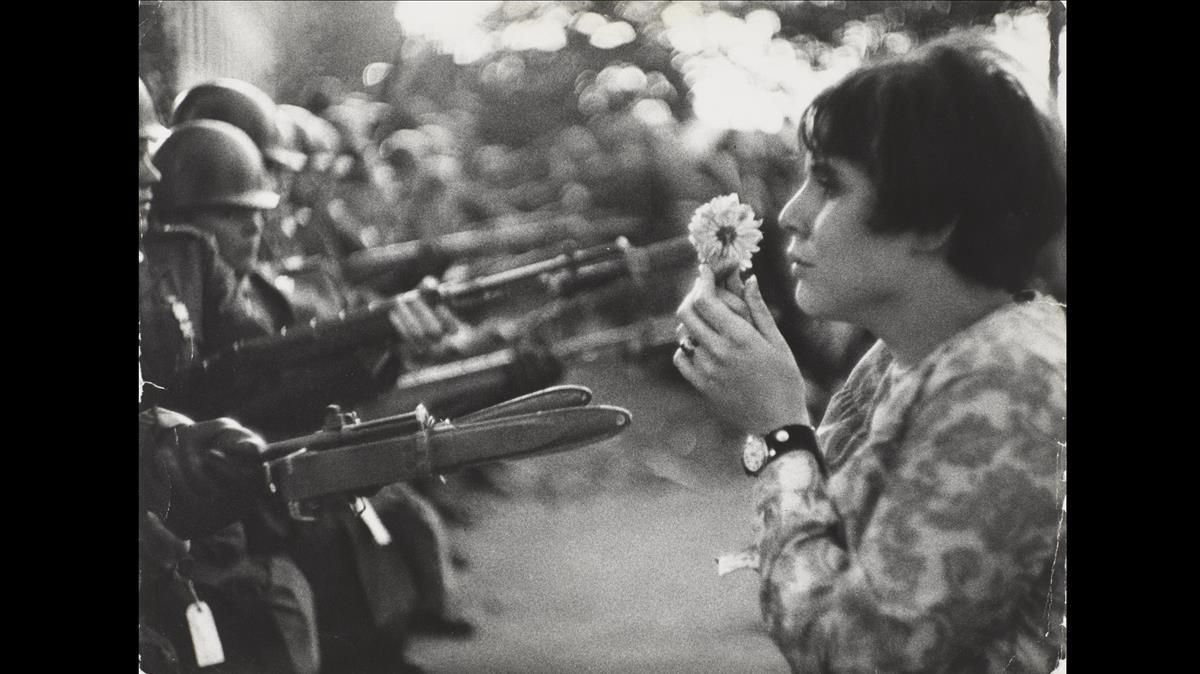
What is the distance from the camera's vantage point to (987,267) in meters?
2.58

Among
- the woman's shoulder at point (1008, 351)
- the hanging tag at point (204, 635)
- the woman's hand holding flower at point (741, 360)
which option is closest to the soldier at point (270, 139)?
the hanging tag at point (204, 635)

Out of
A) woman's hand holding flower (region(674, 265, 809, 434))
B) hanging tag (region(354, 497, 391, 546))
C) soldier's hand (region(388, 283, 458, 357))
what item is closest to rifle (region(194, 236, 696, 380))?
soldier's hand (region(388, 283, 458, 357))

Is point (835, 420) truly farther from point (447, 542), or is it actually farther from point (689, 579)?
point (447, 542)

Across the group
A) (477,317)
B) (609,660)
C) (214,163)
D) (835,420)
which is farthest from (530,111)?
(609,660)

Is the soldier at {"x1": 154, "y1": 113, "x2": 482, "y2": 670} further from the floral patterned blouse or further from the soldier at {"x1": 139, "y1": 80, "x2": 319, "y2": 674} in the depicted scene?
the floral patterned blouse

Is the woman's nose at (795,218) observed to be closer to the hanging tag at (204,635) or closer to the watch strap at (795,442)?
the watch strap at (795,442)

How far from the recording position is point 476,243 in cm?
276

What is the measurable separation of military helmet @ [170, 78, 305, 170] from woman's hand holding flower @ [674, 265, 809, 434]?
963mm

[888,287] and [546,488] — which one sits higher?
[888,287]

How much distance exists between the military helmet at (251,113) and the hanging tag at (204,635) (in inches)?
40.3

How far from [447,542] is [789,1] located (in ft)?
4.46

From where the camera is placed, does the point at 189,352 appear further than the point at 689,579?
Yes

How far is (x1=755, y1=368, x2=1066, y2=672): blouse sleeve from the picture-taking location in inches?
98.6

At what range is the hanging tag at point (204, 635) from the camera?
2.88 metres
